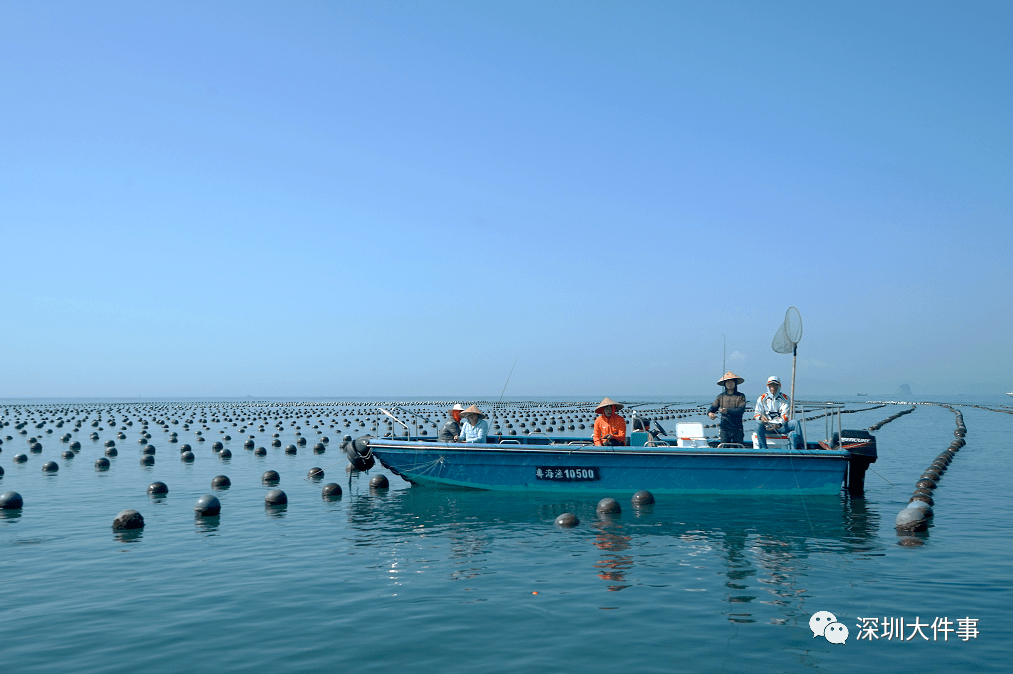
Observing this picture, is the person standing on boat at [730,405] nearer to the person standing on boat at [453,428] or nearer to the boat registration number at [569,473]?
the boat registration number at [569,473]

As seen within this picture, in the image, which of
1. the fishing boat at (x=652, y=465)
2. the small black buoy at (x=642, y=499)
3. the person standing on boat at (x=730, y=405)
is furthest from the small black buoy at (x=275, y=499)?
the person standing on boat at (x=730, y=405)

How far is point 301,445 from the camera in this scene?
124 feet

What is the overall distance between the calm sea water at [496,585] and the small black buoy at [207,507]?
1.24ft

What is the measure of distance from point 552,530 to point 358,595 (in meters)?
5.18

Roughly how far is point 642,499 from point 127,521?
439 inches

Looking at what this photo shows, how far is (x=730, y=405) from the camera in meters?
16.6

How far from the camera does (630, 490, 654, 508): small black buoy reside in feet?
53.1

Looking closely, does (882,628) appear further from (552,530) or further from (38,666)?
(38,666)

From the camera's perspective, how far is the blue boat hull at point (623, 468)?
53.2ft

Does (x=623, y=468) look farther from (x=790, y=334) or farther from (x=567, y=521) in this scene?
(x=790, y=334)

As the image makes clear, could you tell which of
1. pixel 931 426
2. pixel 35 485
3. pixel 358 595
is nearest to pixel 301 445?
pixel 35 485

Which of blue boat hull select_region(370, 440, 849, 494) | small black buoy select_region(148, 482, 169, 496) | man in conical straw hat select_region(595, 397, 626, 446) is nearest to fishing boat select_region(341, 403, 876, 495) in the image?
blue boat hull select_region(370, 440, 849, 494)

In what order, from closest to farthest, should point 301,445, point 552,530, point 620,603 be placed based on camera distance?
point 620,603, point 552,530, point 301,445

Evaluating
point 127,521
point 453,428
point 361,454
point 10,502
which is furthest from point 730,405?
point 10,502
